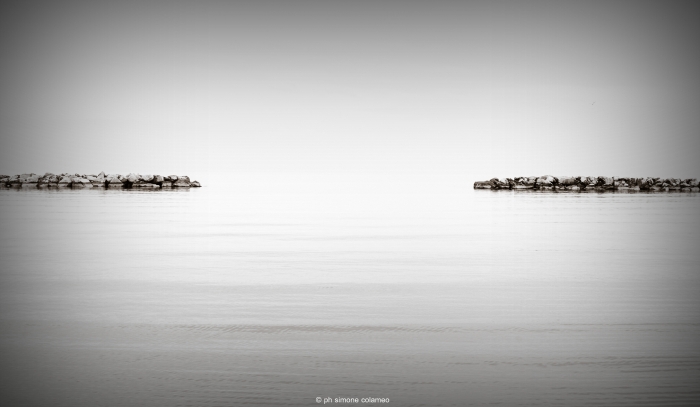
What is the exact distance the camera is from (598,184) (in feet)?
87.0

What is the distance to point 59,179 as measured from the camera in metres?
27.3

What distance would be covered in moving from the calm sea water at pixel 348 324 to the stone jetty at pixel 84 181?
71.9 feet

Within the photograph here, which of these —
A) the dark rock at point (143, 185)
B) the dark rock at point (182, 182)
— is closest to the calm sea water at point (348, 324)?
the dark rock at point (143, 185)

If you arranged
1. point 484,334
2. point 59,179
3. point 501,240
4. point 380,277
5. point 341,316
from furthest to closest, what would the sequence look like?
point 59,179
point 501,240
point 380,277
point 341,316
point 484,334

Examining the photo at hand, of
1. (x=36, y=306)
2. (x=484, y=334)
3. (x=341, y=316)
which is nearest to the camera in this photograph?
(x=484, y=334)

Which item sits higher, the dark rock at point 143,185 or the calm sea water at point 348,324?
the dark rock at point 143,185

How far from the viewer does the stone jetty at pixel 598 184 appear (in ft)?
85.4

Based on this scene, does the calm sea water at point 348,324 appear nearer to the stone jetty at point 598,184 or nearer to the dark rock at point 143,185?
the stone jetty at point 598,184

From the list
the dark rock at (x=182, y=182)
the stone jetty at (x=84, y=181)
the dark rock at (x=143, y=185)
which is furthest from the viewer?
the dark rock at (x=182, y=182)

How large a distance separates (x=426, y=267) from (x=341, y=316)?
6.60ft

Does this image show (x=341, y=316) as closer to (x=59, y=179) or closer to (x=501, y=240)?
(x=501, y=240)

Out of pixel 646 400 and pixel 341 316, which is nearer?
pixel 646 400

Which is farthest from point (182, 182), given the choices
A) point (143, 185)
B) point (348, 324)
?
point (348, 324)

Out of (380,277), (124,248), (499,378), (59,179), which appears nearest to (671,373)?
(499,378)
